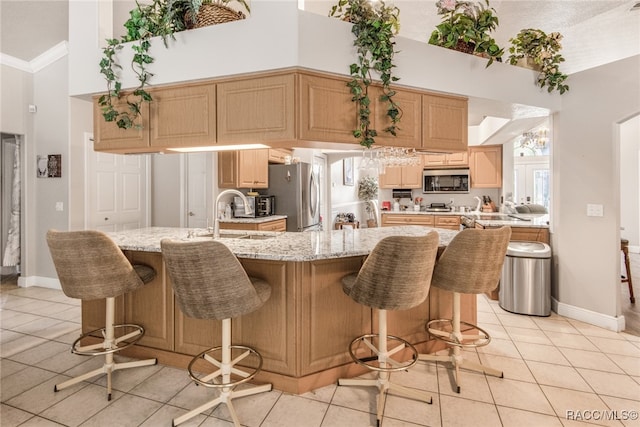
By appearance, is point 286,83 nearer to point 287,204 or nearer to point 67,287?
point 67,287

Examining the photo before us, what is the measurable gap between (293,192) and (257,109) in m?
2.98

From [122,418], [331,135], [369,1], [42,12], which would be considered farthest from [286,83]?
[42,12]

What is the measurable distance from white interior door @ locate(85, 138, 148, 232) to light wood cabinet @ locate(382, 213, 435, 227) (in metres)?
4.25

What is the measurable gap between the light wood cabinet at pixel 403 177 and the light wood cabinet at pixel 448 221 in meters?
1.01

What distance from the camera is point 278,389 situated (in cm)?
213

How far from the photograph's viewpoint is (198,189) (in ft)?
16.1

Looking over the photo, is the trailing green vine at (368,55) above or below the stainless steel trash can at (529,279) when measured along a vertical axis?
above

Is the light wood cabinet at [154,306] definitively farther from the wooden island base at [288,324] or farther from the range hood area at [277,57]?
the range hood area at [277,57]

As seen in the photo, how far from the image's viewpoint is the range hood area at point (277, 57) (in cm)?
218

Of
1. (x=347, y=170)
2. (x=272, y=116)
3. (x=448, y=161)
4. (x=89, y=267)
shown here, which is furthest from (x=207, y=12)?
(x=347, y=170)

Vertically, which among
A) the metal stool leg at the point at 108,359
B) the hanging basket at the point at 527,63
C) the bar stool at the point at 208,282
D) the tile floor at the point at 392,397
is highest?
the hanging basket at the point at 527,63

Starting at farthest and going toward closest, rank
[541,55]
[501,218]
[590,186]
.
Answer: [501,218] → [590,186] → [541,55]

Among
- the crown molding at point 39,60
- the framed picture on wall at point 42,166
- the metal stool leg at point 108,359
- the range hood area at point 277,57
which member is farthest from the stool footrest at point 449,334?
the crown molding at point 39,60

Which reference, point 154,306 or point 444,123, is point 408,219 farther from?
point 154,306
